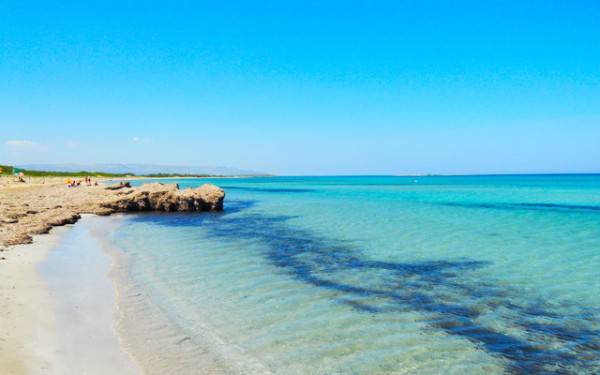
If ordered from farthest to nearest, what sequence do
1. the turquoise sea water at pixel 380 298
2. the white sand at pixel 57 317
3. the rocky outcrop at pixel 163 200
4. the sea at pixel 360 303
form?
the rocky outcrop at pixel 163 200 < the turquoise sea water at pixel 380 298 < the sea at pixel 360 303 < the white sand at pixel 57 317

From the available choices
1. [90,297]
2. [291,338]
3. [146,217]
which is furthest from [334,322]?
[146,217]

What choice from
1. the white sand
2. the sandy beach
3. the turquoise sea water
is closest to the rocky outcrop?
the sandy beach

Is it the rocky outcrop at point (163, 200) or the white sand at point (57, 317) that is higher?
the rocky outcrop at point (163, 200)

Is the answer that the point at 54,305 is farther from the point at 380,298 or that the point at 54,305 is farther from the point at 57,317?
the point at 380,298

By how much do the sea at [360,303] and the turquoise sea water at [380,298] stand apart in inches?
1.4

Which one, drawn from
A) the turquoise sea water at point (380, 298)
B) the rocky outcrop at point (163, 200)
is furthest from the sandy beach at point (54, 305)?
the rocky outcrop at point (163, 200)

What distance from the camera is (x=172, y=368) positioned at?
5.80 metres

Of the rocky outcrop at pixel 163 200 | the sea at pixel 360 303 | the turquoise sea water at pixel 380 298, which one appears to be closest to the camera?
the sea at pixel 360 303

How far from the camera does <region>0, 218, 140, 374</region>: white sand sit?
5707 millimetres

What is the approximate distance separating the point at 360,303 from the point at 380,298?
0.60 m

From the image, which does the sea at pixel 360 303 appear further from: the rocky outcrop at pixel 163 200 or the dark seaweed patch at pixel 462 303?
the rocky outcrop at pixel 163 200

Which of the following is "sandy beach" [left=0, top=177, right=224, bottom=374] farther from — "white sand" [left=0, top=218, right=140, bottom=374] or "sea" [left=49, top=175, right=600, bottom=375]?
"sea" [left=49, top=175, right=600, bottom=375]

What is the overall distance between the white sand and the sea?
0.40 metres

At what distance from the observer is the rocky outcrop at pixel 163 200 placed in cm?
3011
